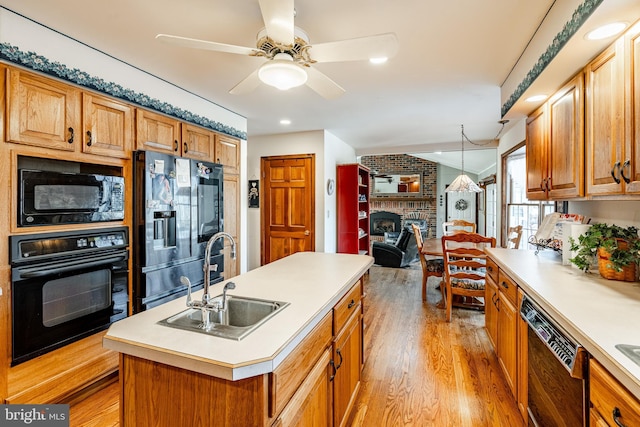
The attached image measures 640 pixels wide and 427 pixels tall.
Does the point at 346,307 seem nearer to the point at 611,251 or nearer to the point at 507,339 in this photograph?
the point at 507,339

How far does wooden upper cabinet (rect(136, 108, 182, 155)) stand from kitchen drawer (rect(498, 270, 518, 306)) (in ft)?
9.39

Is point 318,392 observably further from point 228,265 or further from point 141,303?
point 228,265

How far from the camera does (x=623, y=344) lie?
979 millimetres

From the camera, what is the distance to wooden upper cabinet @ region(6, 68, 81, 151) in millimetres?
1704

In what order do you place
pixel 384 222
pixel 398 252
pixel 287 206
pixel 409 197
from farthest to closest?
pixel 384 222
pixel 409 197
pixel 398 252
pixel 287 206

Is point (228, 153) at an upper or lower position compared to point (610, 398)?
upper

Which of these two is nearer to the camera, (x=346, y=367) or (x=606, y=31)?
(x=606, y=31)

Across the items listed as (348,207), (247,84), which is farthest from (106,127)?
(348,207)

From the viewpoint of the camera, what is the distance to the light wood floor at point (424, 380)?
1903 millimetres

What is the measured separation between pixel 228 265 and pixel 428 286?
3210mm

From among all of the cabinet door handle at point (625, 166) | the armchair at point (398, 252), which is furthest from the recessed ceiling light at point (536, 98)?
the armchair at point (398, 252)

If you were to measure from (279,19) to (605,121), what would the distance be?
5.45 feet

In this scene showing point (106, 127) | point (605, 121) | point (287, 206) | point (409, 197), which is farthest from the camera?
point (409, 197)

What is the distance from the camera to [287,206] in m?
4.86
